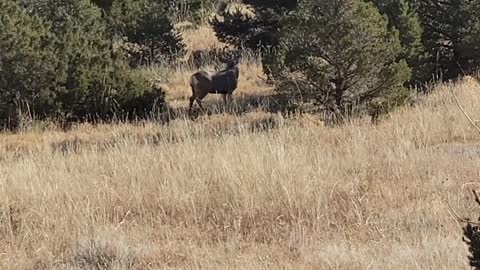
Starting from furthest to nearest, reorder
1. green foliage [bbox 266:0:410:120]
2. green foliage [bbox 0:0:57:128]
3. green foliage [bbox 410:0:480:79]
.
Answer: green foliage [bbox 410:0:480:79], green foliage [bbox 0:0:57:128], green foliage [bbox 266:0:410:120]

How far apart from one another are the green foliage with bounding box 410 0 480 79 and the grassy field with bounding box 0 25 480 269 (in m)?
4.38

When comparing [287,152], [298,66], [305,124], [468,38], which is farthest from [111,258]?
[468,38]

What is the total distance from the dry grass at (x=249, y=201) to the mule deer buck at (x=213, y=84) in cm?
513

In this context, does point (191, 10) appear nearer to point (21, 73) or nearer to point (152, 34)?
point (152, 34)

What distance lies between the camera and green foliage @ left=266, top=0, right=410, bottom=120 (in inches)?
389

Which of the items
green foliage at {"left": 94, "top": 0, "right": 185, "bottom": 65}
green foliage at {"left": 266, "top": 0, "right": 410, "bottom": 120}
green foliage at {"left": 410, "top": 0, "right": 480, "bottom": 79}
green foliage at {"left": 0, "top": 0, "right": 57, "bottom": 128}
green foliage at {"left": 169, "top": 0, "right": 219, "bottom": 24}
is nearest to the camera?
green foliage at {"left": 266, "top": 0, "right": 410, "bottom": 120}

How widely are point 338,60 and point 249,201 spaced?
14.2 feet

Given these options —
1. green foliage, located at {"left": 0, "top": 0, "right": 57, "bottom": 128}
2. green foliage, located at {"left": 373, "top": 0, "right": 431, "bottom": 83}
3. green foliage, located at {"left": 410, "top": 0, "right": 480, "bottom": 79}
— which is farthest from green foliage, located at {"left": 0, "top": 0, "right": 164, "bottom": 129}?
green foliage, located at {"left": 410, "top": 0, "right": 480, "bottom": 79}

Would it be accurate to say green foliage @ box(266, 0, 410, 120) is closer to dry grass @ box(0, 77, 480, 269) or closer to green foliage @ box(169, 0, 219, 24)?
dry grass @ box(0, 77, 480, 269)

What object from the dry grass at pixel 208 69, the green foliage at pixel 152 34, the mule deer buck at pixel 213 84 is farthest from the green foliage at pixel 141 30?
the mule deer buck at pixel 213 84

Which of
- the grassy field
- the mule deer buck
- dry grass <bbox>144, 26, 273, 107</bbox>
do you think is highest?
the grassy field

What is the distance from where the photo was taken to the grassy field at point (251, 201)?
5184 millimetres

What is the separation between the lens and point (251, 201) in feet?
20.1

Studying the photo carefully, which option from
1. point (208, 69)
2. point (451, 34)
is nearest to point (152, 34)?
point (208, 69)
